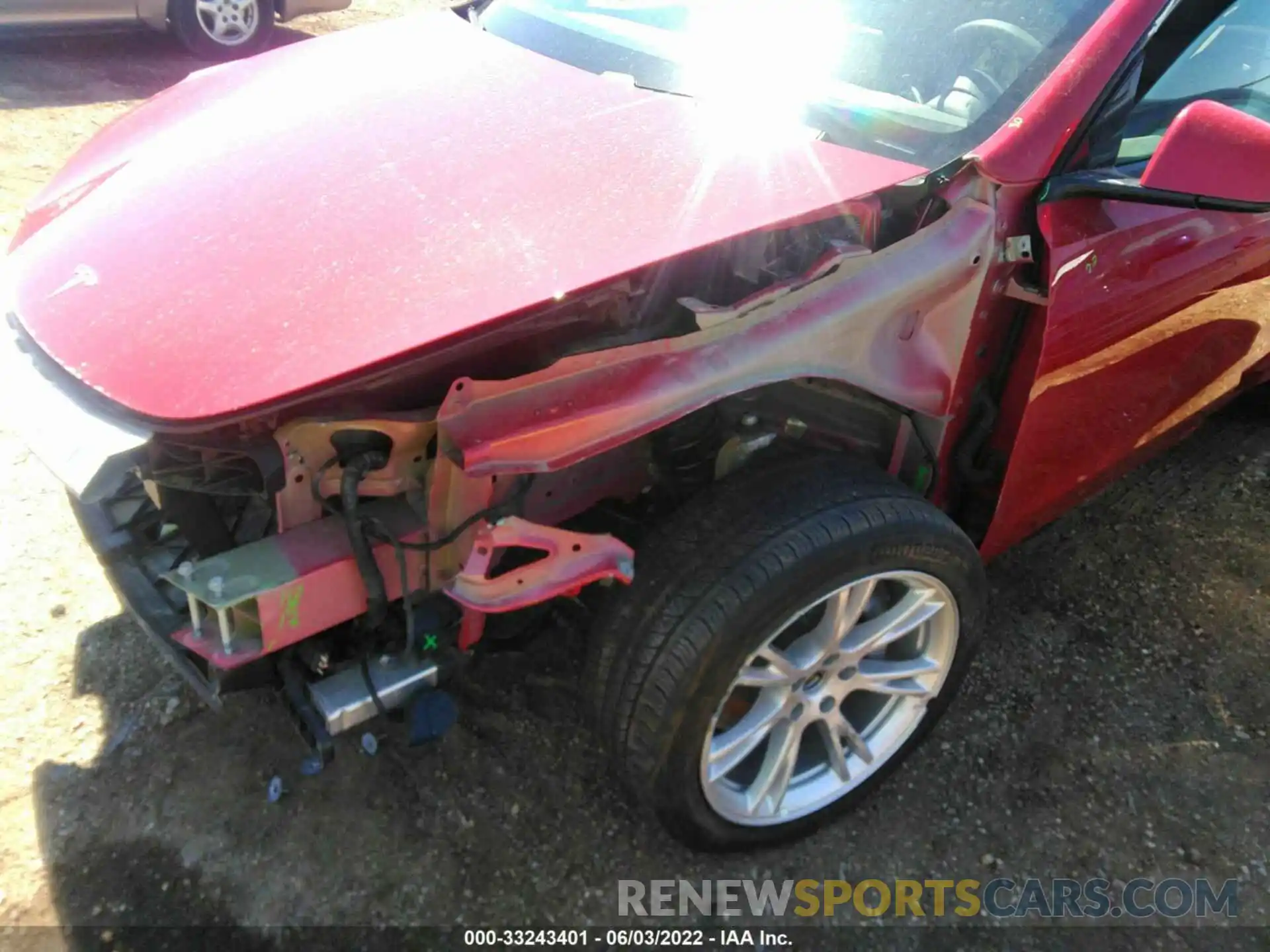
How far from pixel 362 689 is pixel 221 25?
6.83 m

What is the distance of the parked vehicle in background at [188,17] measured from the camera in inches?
246

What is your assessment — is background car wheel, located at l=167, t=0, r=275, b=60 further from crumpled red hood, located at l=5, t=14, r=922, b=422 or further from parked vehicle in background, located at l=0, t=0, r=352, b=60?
crumpled red hood, located at l=5, t=14, r=922, b=422

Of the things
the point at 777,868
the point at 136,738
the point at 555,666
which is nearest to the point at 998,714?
the point at 777,868

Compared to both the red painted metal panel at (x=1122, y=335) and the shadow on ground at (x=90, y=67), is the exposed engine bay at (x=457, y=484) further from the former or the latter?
the shadow on ground at (x=90, y=67)

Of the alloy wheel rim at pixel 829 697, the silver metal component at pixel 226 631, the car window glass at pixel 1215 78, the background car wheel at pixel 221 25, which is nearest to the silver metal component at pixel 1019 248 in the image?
the car window glass at pixel 1215 78

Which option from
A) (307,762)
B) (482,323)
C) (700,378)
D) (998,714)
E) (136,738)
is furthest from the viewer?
(998,714)

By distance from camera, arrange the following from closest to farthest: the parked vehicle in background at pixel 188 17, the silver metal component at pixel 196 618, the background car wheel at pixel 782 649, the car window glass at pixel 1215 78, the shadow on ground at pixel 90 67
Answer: the silver metal component at pixel 196 618 < the background car wheel at pixel 782 649 < the car window glass at pixel 1215 78 < the parked vehicle in background at pixel 188 17 < the shadow on ground at pixel 90 67

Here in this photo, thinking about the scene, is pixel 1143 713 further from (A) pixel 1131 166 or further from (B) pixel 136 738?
(B) pixel 136 738

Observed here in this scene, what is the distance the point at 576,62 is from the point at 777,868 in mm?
1934

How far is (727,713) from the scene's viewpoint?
82.5 inches

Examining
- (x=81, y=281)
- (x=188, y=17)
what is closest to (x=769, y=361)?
(x=81, y=281)

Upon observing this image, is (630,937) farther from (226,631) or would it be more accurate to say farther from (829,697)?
(226,631)

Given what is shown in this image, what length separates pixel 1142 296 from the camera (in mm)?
2154

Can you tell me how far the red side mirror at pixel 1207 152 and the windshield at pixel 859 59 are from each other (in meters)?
0.28
